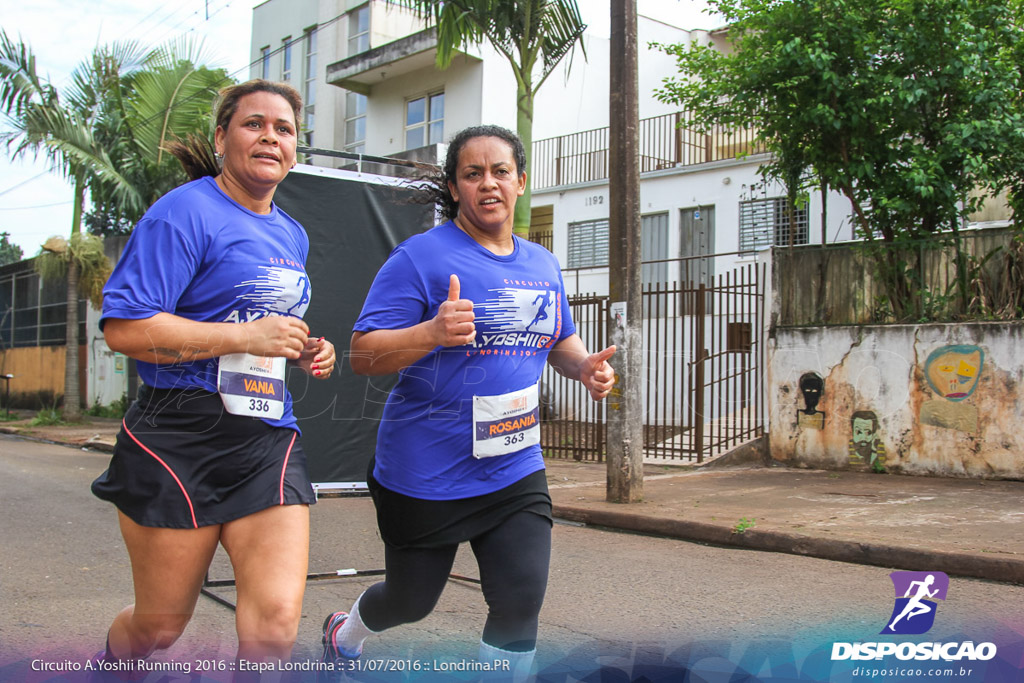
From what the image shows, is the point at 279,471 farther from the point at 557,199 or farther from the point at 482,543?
the point at 557,199

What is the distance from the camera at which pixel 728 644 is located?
4219 millimetres

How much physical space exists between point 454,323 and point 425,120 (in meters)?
21.8

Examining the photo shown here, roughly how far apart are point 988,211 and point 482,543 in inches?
572

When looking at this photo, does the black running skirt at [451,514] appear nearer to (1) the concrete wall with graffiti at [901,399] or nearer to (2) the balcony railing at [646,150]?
(1) the concrete wall with graffiti at [901,399]

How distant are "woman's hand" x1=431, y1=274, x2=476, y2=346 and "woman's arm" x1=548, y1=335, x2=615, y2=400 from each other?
1.59 feet

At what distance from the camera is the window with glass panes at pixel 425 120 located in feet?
76.2

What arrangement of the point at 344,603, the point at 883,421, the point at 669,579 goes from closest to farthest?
1. the point at 344,603
2. the point at 669,579
3. the point at 883,421

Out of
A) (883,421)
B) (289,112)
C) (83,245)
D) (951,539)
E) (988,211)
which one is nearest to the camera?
(289,112)

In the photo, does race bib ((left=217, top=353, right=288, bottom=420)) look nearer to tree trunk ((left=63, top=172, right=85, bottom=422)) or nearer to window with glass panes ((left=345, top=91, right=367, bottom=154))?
tree trunk ((left=63, top=172, right=85, bottom=422))

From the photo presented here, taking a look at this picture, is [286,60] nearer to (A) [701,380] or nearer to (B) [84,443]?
(B) [84,443]

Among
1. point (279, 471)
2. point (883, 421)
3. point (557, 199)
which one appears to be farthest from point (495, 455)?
point (557, 199)

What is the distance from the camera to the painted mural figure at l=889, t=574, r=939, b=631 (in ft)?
15.5

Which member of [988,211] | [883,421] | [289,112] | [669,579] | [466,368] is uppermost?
[988,211]

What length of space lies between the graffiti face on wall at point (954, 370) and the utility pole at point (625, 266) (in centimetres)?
389
